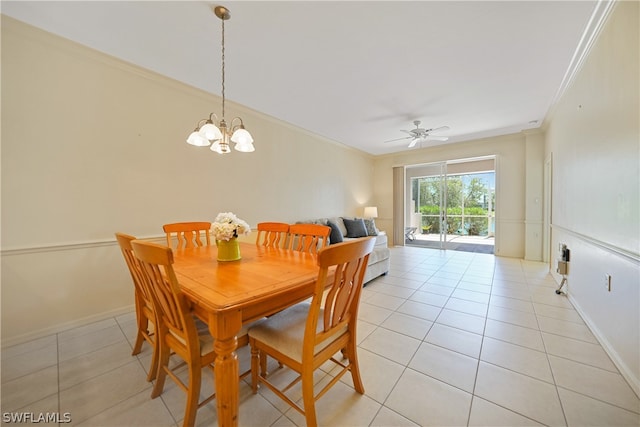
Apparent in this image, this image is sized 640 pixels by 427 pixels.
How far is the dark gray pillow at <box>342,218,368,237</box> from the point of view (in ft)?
15.6

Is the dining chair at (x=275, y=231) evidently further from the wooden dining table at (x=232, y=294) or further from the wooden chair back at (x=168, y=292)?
the wooden chair back at (x=168, y=292)

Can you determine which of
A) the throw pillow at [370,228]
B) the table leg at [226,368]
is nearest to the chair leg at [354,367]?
the table leg at [226,368]

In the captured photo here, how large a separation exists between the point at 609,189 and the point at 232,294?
2.70 metres

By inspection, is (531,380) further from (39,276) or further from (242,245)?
(39,276)

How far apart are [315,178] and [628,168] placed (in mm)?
3889

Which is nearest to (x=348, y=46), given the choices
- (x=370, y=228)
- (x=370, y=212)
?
(x=370, y=228)

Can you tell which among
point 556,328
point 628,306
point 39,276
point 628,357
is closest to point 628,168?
point 628,306

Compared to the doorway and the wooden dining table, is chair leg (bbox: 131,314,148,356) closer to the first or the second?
the wooden dining table

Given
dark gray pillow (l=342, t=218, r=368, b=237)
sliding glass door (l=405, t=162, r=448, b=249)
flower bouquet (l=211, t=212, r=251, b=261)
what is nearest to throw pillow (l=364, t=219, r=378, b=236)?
dark gray pillow (l=342, t=218, r=368, b=237)

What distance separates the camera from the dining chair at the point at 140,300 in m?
1.36

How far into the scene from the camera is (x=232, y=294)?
1.11 m

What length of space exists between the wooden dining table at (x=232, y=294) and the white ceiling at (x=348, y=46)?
1896mm

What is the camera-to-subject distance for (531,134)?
465 centimetres

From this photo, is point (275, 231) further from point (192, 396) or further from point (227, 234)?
point (192, 396)
